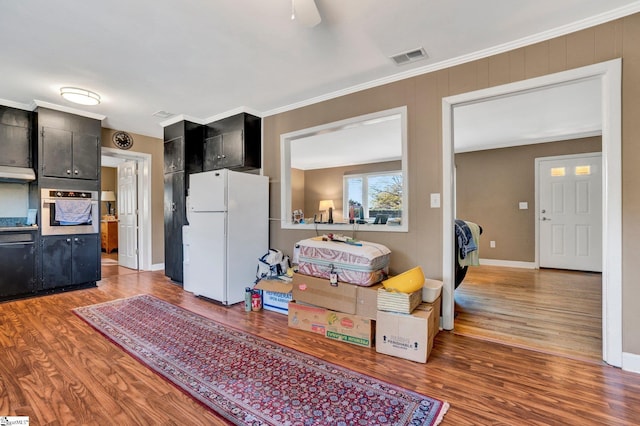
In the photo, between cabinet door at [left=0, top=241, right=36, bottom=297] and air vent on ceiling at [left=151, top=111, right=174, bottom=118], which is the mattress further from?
cabinet door at [left=0, top=241, right=36, bottom=297]

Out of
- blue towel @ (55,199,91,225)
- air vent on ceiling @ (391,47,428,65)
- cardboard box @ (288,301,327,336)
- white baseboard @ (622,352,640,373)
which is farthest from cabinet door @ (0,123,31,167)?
white baseboard @ (622,352,640,373)

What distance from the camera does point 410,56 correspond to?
271 centimetres

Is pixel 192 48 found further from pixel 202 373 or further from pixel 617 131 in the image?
pixel 617 131

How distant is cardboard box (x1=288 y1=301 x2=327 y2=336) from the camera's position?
8.74ft

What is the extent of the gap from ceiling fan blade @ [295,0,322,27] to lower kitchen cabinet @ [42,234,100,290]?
420 centimetres

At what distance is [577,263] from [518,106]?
10.8ft

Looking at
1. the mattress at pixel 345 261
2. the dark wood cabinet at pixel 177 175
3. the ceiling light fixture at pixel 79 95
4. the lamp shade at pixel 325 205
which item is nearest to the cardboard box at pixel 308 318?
the mattress at pixel 345 261

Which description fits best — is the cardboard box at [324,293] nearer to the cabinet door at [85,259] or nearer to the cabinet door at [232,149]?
the cabinet door at [232,149]

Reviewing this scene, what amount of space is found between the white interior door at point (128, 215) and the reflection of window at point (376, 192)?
4789 millimetres

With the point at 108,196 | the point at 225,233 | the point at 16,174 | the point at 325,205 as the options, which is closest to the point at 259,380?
the point at 225,233

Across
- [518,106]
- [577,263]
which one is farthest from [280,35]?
[577,263]

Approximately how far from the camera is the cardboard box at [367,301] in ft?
7.91

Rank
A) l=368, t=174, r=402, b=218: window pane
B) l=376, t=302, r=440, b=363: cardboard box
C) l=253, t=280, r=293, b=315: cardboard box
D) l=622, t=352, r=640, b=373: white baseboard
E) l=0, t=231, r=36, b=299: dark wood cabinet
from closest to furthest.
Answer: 1. l=622, t=352, r=640, b=373: white baseboard
2. l=376, t=302, r=440, b=363: cardboard box
3. l=253, t=280, r=293, b=315: cardboard box
4. l=0, t=231, r=36, b=299: dark wood cabinet
5. l=368, t=174, r=402, b=218: window pane

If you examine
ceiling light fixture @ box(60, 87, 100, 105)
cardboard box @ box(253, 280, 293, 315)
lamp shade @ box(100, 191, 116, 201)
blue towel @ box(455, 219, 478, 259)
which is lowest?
cardboard box @ box(253, 280, 293, 315)
